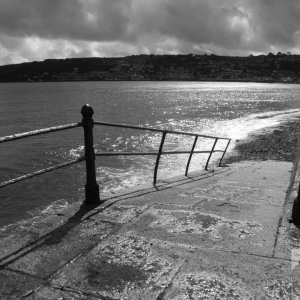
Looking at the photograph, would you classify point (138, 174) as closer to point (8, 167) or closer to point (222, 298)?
point (8, 167)

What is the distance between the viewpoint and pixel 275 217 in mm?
4242

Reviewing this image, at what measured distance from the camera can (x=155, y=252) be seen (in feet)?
11.0

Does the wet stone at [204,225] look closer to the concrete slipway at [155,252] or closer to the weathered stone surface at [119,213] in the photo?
the concrete slipway at [155,252]

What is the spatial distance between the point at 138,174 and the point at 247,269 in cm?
1438

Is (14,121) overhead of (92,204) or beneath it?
beneath

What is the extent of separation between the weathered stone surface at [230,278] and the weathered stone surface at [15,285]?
1.01 meters

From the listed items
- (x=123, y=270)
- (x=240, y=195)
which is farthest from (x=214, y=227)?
(x=240, y=195)

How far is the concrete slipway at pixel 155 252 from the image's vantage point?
2.82m

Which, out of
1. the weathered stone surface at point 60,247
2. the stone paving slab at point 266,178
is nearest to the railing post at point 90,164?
the weathered stone surface at point 60,247

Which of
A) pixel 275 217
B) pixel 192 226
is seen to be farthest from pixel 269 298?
pixel 275 217

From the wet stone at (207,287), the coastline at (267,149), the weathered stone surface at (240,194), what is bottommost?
the coastline at (267,149)

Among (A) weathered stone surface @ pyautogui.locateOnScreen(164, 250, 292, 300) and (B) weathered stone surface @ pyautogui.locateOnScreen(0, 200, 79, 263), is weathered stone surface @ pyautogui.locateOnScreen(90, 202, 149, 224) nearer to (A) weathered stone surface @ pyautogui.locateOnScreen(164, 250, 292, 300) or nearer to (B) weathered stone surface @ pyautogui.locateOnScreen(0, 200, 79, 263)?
(B) weathered stone surface @ pyautogui.locateOnScreen(0, 200, 79, 263)

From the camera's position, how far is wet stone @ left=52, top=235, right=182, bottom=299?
2.82 meters

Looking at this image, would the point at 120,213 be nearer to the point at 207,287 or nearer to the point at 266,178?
the point at 207,287
